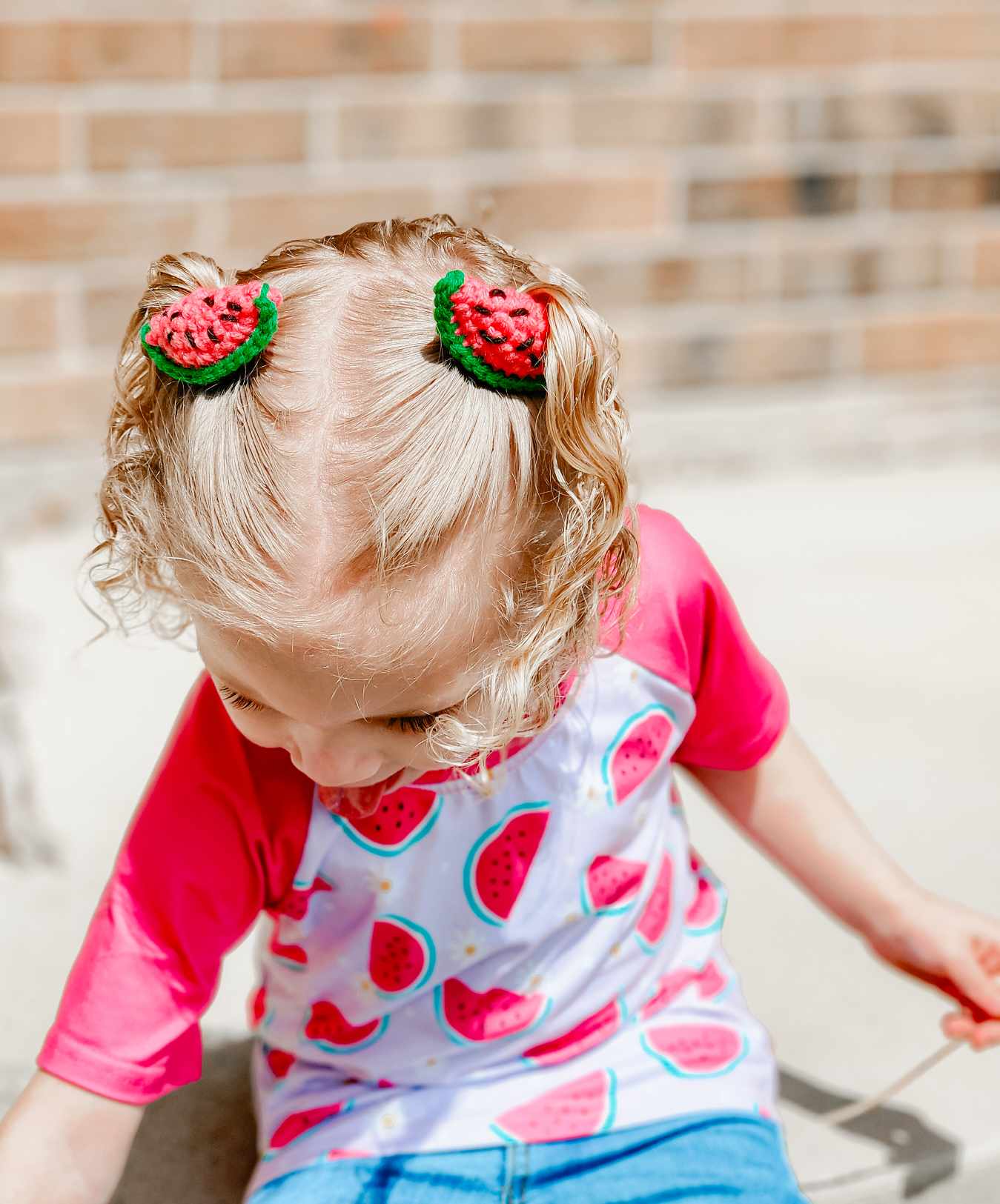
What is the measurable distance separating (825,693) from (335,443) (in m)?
1.28

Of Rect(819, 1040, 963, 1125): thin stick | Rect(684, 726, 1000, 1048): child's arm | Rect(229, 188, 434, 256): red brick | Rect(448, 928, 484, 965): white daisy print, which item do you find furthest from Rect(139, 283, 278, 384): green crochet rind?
Rect(229, 188, 434, 256): red brick

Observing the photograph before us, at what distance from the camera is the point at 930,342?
254 cm

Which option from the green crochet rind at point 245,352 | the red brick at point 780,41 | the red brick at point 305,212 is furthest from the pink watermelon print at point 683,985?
the red brick at point 780,41

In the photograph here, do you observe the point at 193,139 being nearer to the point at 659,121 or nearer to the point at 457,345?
the point at 659,121

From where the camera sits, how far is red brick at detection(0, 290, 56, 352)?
6.83 ft

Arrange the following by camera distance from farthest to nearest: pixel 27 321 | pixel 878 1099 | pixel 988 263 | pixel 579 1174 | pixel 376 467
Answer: pixel 988 263
pixel 27 321
pixel 878 1099
pixel 579 1174
pixel 376 467

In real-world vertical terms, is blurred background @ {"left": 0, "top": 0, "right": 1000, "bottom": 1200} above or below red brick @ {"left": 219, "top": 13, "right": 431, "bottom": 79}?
below

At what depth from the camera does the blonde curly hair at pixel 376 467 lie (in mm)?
749

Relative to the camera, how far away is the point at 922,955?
1.11 meters

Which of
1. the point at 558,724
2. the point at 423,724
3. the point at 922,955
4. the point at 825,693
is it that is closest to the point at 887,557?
the point at 825,693

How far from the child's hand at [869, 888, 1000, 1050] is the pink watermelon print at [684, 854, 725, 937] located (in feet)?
0.41

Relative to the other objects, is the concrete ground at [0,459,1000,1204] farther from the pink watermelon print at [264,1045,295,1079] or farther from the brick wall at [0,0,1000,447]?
the brick wall at [0,0,1000,447]

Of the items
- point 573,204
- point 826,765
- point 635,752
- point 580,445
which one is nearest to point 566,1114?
point 635,752

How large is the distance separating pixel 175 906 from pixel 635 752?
0.34 metres
